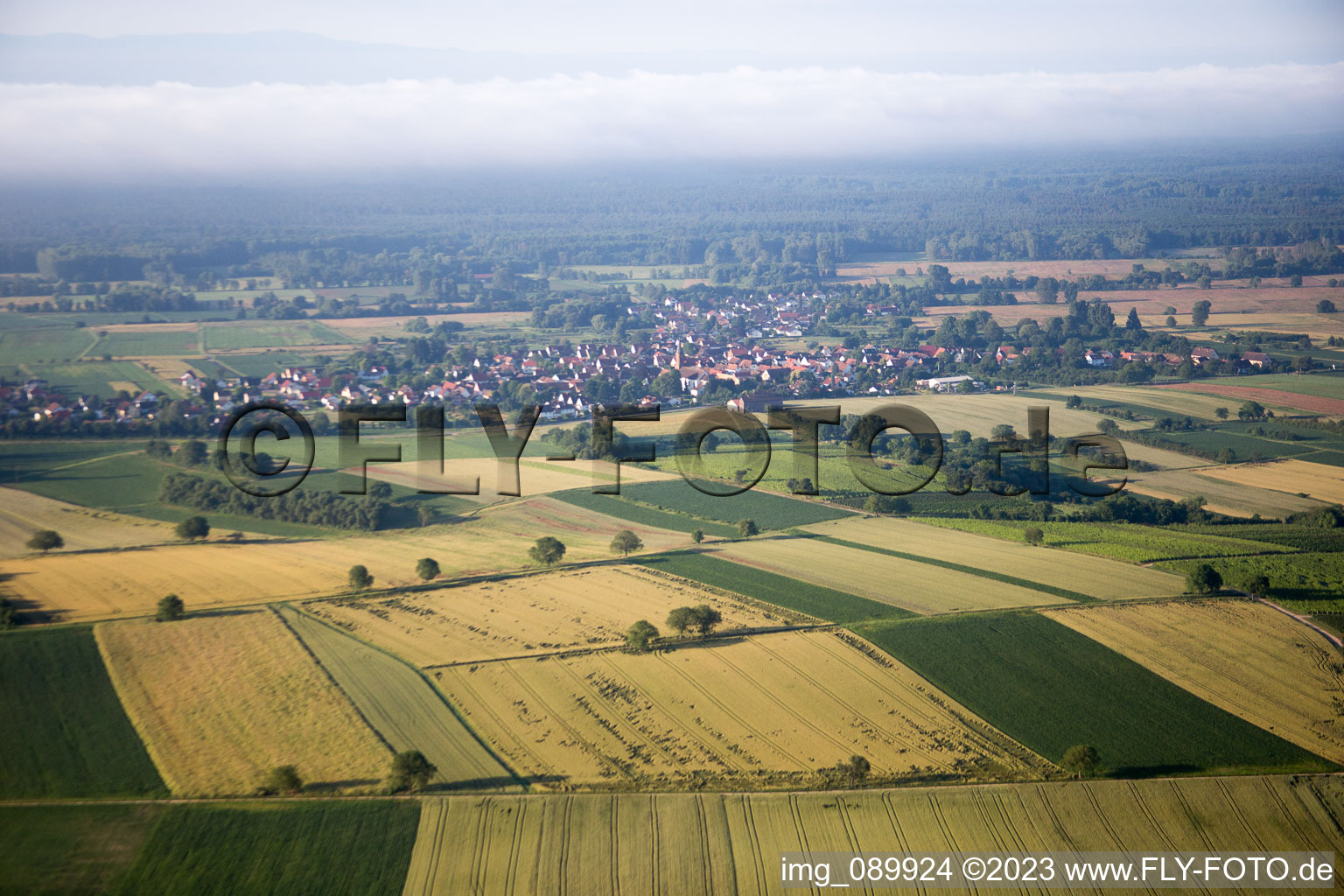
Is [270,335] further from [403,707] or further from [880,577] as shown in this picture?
[880,577]

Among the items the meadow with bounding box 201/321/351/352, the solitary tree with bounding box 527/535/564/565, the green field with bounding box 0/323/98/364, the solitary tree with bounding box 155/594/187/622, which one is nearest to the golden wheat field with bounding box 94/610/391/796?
the solitary tree with bounding box 155/594/187/622

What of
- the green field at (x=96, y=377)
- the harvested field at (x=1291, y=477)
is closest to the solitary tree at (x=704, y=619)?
the harvested field at (x=1291, y=477)

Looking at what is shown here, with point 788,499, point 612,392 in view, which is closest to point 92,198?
point 612,392

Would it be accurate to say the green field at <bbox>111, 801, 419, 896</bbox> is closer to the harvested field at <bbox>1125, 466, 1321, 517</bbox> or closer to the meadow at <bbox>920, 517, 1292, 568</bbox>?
the meadow at <bbox>920, 517, 1292, 568</bbox>

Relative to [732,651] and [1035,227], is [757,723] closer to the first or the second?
[732,651]

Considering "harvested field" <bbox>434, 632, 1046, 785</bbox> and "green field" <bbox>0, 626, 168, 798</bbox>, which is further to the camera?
"harvested field" <bbox>434, 632, 1046, 785</bbox>

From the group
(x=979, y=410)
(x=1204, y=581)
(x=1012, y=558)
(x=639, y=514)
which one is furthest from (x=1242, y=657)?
(x=979, y=410)
